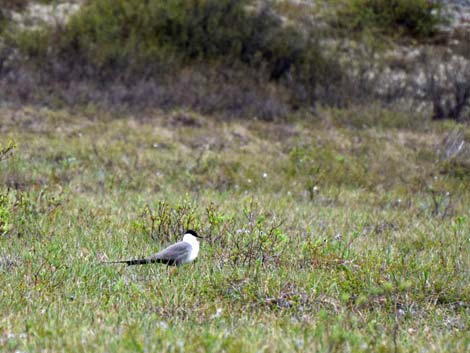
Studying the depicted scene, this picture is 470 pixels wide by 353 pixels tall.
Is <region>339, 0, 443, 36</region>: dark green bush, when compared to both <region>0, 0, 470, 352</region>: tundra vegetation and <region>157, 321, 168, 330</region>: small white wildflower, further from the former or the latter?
<region>157, 321, 168, 330</region>: small white wildflower

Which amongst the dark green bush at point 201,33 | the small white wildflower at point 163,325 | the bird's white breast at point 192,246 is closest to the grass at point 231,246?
the small white wildflower at point 163,325

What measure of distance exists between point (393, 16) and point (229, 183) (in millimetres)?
13953

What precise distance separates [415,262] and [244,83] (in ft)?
48.8

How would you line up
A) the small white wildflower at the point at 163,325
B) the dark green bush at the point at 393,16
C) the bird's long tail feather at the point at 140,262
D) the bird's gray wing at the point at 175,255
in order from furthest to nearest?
the dark green bush at the point at 393,16 → the bird's gray wing at the point at 175,255 → the bird's long tail feather at the point at 140,262 → the small white wildflower at the point at 163,325

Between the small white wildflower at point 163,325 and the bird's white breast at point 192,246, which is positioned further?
the bird's white breast at point 192,246

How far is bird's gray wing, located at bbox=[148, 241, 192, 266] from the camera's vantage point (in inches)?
228

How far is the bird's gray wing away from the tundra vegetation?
0.10 m

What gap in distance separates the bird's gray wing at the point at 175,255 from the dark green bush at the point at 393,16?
18.1m

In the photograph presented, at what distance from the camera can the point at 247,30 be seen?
22016 millimetres

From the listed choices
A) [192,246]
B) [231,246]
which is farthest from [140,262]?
[231,246]

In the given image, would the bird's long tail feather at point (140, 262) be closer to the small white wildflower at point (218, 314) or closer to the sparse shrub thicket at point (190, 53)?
the small white wildflower at point (218, 314)

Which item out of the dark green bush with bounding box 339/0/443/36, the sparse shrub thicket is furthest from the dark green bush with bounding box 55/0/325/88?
the dark green bush with bounding box 339/0/443/36

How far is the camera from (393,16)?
23.5m

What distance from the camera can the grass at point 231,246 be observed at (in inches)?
166
